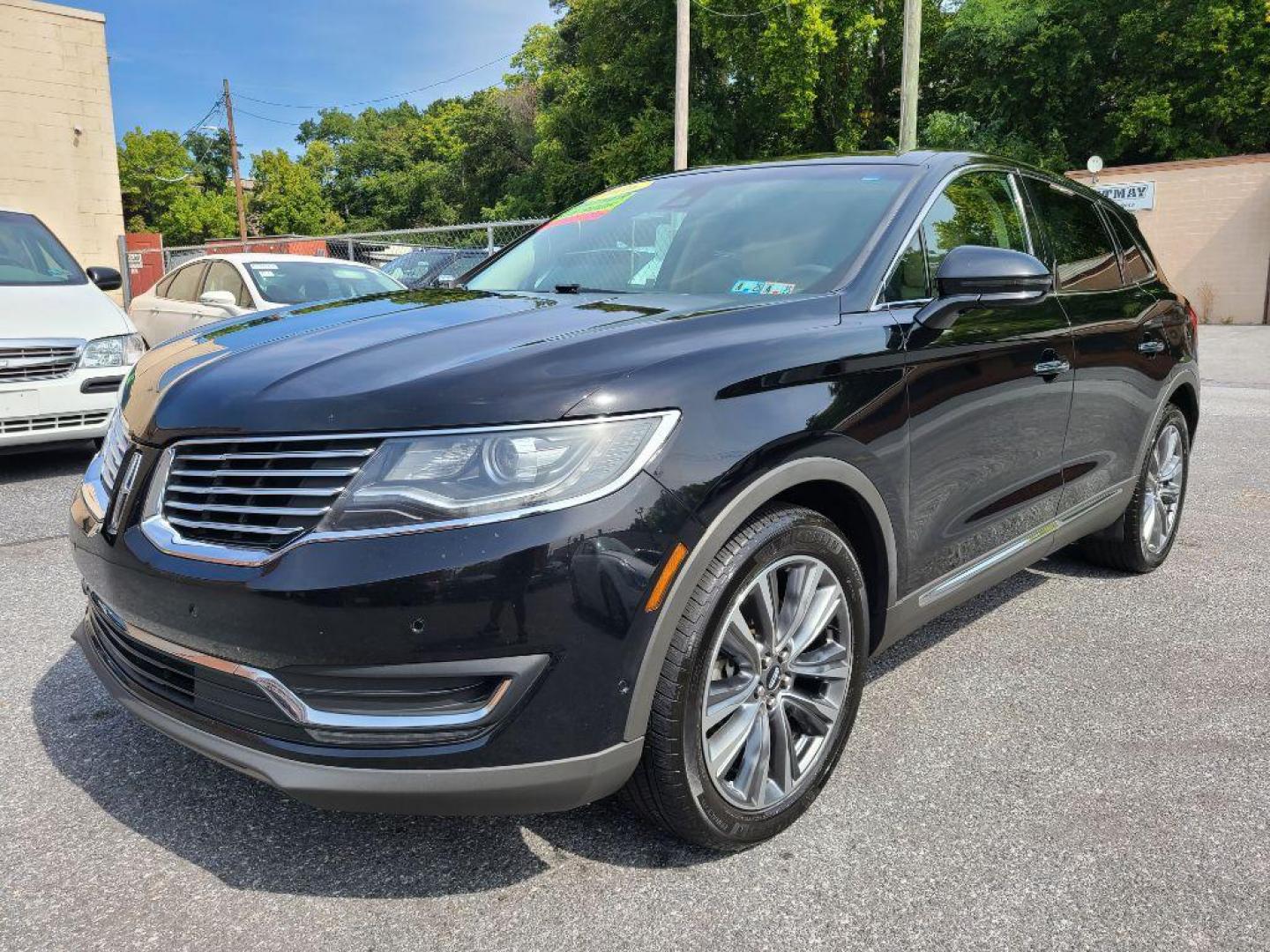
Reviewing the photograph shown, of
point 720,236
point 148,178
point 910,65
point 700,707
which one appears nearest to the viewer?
point 700,707

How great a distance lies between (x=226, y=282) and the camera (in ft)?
29.0

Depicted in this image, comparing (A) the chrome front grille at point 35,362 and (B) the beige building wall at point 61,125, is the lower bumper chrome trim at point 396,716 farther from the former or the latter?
(B) the beige building wall at point 61,125

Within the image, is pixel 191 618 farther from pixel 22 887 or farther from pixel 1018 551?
pixel 1018 551

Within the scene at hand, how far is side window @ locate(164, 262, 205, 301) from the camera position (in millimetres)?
9406

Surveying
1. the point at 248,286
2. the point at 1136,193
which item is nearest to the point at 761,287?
the point at 248,286

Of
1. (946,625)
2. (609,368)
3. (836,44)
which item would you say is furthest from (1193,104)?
(609,368)

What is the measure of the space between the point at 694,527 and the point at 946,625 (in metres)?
2.18

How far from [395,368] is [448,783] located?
829 millimetres

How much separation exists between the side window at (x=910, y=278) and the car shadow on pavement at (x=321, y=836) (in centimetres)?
154

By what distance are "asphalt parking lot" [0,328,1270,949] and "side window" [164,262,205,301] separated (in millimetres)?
6740

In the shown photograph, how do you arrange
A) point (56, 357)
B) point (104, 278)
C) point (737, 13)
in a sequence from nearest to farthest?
point (56, 357), point (104, 278), point (737, 13)

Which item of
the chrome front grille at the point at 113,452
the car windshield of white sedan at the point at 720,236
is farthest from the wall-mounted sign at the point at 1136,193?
the chrome front grille at the point at 113,452

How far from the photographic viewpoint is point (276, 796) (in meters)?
2.51

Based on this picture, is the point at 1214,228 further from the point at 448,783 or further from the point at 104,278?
the point at 448,783
